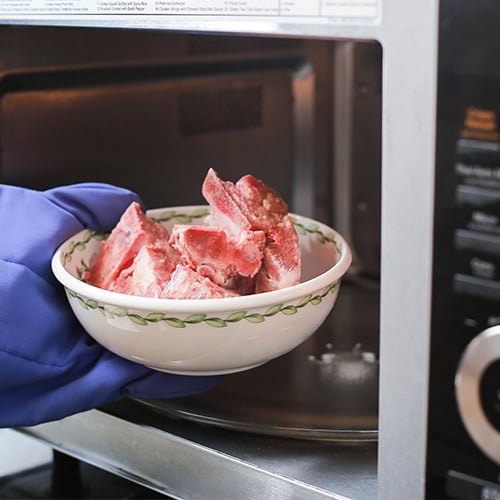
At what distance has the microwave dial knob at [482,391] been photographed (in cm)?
44

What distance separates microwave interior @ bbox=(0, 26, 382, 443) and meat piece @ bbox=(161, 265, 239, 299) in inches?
4.2

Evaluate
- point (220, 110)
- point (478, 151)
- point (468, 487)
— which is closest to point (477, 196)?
point (478, 151)

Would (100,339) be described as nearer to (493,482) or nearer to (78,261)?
(78,261)

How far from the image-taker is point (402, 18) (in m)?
0.42

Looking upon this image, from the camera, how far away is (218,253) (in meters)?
0.61

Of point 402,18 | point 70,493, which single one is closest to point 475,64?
point 402,18

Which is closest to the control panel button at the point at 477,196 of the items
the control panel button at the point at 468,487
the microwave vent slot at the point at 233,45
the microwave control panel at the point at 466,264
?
the microwave control panel at the point at 466,264

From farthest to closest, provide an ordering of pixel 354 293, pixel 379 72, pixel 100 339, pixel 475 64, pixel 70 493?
pixel 379 72, pixel 354 293, pixel 70 493, pixel 100 339, pixel 475 64

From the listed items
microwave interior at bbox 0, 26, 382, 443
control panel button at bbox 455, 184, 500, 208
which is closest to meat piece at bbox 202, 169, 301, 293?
microwave interior at bbox 0, 26, 382, 443

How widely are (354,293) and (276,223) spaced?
0.91 ft

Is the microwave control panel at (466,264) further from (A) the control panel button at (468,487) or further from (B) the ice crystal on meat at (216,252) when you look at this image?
(B) the ice crystal on meat at (216,252)

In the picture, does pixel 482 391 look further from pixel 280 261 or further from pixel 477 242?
pixel 280 261

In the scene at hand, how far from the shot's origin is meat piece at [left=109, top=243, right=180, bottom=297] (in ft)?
2.00

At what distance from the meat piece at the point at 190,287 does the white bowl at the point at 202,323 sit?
2 centimetres
